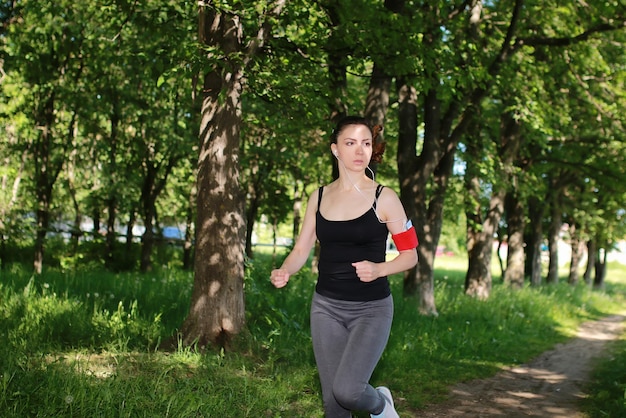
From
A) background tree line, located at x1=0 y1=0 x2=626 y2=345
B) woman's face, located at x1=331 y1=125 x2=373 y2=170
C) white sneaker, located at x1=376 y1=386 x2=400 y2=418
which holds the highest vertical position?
background tree line, located at x1=0 y1=0 x2=626 y2=345

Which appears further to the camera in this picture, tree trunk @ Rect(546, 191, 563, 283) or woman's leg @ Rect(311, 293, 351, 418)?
tree trunk @ Rect(546, 191, 563, 283)

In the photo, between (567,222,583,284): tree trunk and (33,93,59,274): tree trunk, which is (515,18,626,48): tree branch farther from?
(567,222,583,284): tree trunk

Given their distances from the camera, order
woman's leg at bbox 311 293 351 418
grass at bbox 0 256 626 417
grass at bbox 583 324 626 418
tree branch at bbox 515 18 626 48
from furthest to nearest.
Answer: tree branch at bbox 515 18 626 48 < grass at bbox 583 324 626 418 < grass at bbox 0 256 626 417 < woman's leg at bbox 311 293 351 418

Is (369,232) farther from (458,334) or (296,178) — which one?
(296,178)

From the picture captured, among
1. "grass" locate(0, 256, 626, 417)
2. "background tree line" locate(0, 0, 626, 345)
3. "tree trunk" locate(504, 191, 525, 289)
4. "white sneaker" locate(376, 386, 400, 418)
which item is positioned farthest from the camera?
"tree trunk" locate(504, 191, 525, 289)

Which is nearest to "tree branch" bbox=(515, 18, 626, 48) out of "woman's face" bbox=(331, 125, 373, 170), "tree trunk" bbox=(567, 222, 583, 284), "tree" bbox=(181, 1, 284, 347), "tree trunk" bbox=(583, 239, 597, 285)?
"tree" bbox=(181, 1, 284, 347)

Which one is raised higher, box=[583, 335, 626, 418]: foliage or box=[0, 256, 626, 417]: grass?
box=[0, 256, 626, 417]: grass

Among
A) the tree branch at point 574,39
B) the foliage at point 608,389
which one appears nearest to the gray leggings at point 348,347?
the foliage at point 608,389

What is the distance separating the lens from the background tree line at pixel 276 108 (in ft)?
24.8

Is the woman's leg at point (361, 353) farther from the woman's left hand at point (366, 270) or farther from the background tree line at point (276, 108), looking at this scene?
the background tree line at point (276, 108)

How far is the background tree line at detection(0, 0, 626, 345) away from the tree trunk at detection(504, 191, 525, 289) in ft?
0.26

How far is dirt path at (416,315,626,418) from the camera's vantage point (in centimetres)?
689

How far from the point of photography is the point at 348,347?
410 centimetres

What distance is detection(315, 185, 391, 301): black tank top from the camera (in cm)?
412
